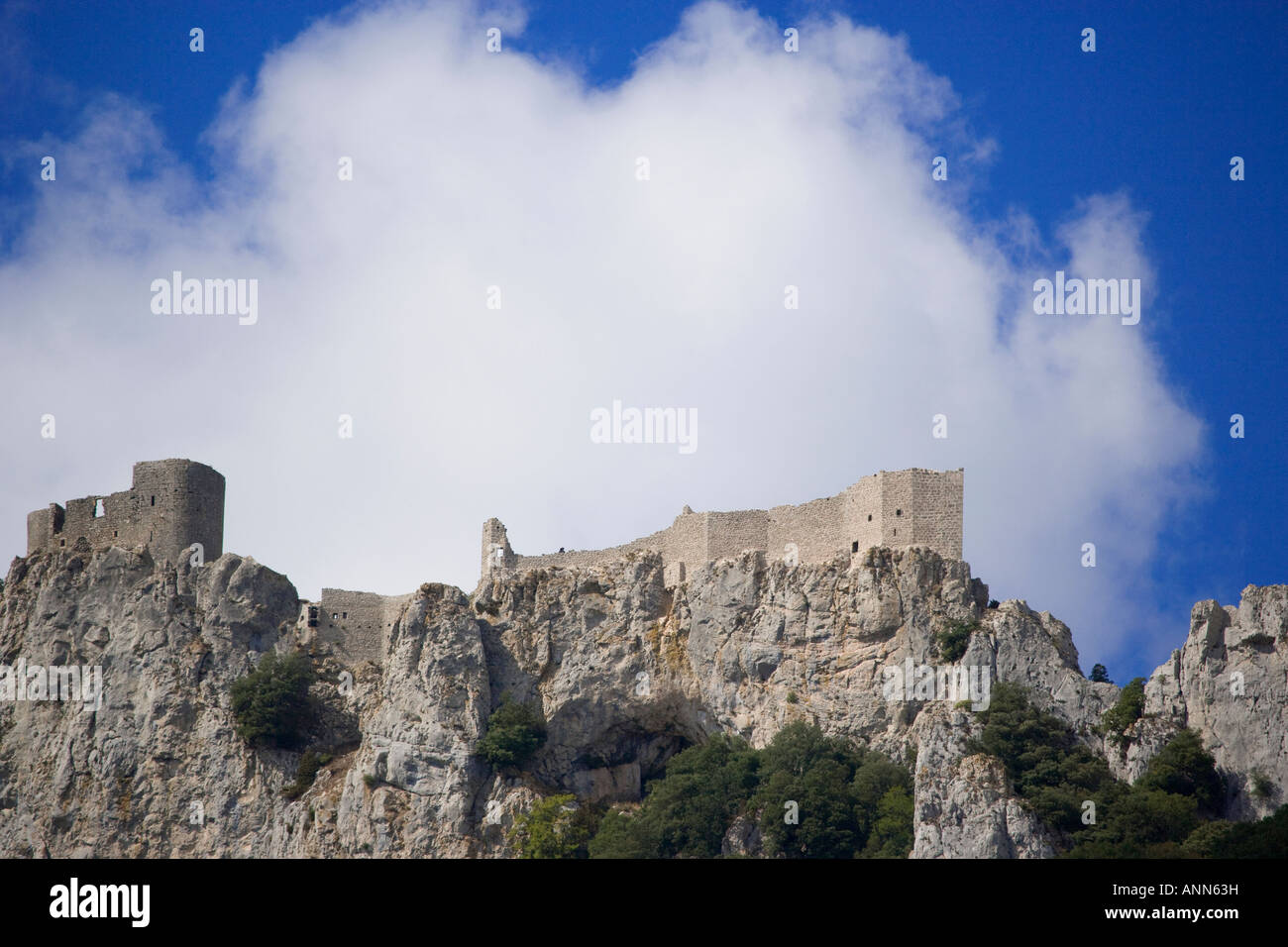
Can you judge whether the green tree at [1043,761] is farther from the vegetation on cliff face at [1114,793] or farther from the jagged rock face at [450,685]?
the jagged rock face at [450,685]

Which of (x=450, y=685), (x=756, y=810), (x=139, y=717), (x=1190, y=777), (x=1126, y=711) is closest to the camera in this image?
(x=1190, y=777)

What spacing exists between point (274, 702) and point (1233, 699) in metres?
36.3

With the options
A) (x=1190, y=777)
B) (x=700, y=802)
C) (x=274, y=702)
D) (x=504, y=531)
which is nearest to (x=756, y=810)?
(x=700, y=802)

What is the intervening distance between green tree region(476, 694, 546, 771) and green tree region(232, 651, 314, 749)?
8.08m

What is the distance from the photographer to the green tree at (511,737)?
7200cm

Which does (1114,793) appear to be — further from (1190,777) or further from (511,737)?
(511,737)

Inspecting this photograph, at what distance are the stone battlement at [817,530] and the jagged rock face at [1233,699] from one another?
31.1 feet

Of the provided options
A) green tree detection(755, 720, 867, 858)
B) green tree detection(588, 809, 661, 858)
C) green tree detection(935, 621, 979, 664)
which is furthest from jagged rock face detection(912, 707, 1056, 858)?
green tree detection(588, 809, 661, 858)

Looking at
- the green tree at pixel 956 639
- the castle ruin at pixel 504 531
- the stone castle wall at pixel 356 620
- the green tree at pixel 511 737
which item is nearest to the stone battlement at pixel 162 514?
the castle ruin at pixel 504 531

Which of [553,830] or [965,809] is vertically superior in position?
[965,809]

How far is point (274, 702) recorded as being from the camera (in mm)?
74812

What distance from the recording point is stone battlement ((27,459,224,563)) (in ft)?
260
